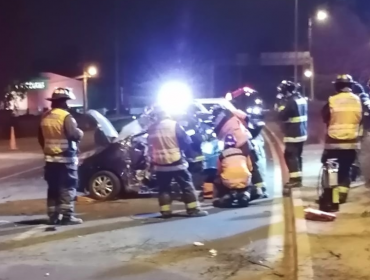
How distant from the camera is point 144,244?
8359 millimetres

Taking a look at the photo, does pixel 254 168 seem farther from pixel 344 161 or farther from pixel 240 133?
pixel 344 161

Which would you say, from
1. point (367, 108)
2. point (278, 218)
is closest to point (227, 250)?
point (278, 218)

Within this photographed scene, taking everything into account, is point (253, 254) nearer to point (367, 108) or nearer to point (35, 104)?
point (367, 108)

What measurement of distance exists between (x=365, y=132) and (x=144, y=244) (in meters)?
4.97

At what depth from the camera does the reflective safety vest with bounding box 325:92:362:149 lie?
1016 cm

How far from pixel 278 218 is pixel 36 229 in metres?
3.22

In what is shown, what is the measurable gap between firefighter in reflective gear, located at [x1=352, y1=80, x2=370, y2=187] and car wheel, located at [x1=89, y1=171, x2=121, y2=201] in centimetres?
395

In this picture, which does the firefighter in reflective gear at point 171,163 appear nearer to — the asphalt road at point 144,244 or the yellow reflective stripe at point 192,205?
the yellow reflective stripe at point 192,205

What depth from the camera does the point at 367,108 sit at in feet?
36.4

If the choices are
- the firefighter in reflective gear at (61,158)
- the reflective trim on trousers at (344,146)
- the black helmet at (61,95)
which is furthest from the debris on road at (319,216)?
the black helmet at (61,95)

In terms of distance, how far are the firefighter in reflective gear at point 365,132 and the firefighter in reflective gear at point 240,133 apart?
163 centimetres

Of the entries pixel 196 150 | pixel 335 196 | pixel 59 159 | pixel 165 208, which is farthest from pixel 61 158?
pixel 335 196

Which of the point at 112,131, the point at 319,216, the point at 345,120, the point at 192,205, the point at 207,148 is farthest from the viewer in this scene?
the point at 112,131

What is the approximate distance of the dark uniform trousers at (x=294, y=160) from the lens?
1172 centimetres
